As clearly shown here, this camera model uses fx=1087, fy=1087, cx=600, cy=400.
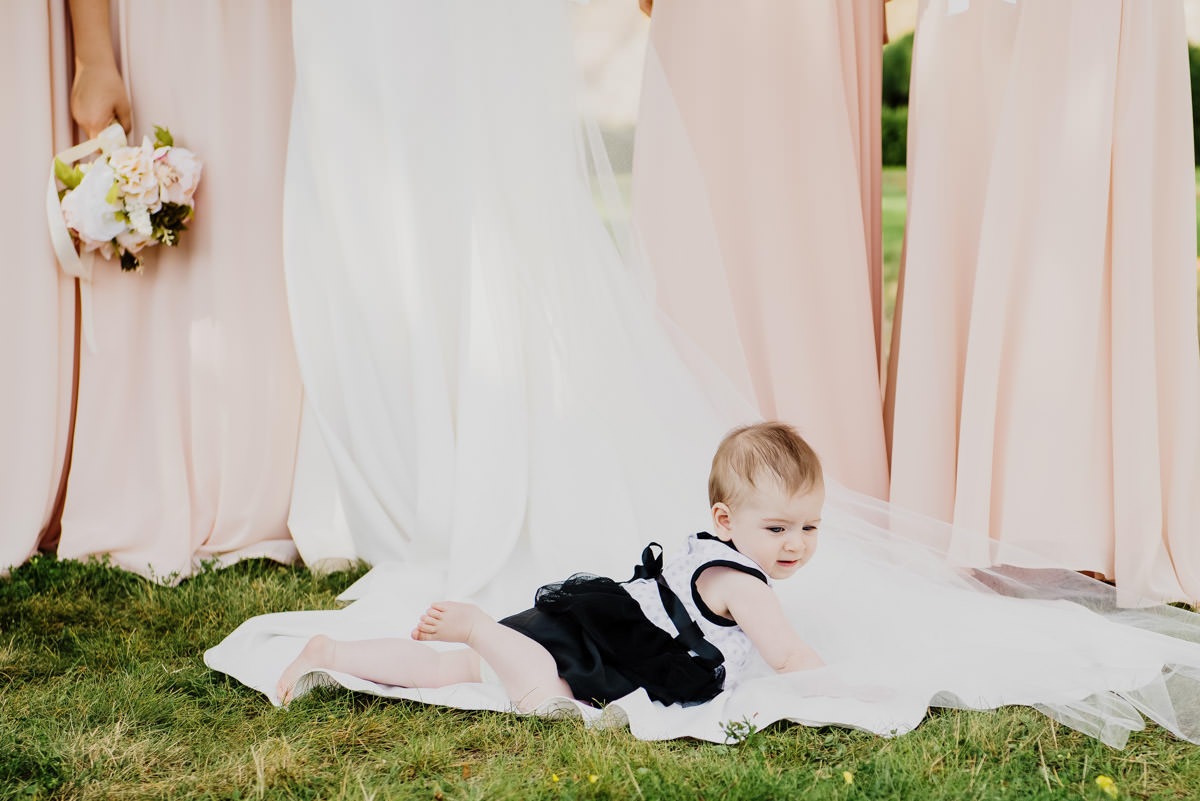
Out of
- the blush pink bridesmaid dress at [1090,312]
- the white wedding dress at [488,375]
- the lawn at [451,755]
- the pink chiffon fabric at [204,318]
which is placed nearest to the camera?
the lawn at [451,755]

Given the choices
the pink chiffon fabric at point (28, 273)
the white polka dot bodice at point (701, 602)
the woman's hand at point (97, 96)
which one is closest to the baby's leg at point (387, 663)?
the white polka dot bodice at point (701, 602)

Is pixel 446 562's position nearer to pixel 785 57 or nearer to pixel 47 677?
pixel 47 677

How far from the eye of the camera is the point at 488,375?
296 cm

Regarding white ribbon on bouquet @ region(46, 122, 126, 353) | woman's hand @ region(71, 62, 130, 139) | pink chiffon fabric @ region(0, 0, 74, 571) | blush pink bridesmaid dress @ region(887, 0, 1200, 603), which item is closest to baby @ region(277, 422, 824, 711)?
blush pink bridesmaid dress @ region(887, 0, 1200, 603)

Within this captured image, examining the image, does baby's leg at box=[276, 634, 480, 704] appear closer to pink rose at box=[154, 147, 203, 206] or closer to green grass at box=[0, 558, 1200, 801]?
green grass at box=[0, 558, 1200, 801]

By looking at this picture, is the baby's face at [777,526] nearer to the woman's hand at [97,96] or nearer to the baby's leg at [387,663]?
the baby's leg at [387,663]

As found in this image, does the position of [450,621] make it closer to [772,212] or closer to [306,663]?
[306,663]

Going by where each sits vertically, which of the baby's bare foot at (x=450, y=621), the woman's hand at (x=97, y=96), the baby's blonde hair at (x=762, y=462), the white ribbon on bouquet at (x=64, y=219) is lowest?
the baby's bare foot at (x=450, y=621)

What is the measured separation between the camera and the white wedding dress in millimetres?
2615

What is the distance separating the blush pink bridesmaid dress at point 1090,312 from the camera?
2.72 metres

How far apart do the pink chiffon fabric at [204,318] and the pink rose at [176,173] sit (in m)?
0.10

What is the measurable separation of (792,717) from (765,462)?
50 cm

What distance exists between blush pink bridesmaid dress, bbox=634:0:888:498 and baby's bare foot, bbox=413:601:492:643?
123 cm

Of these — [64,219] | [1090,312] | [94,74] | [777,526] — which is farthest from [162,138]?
[1090,312]
